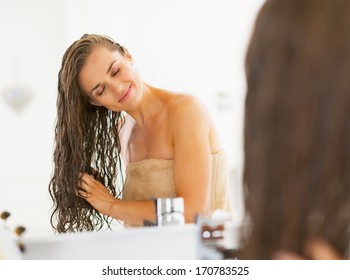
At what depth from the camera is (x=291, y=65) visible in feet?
2.06

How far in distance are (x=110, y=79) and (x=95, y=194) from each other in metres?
0.19

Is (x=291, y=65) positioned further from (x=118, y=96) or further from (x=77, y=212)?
(x=77, y=212)

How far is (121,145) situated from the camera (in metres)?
1.04

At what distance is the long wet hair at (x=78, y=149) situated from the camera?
1.01m

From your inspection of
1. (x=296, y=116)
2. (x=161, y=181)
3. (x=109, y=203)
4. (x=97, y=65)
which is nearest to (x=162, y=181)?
(x=161, y=181)

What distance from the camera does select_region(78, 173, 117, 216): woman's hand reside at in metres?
1.02

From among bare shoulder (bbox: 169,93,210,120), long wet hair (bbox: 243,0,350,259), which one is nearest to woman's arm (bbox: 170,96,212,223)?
bare shoulder (bbox: 169,93,210,120)

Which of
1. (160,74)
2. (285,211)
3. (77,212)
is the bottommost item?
(77,212)

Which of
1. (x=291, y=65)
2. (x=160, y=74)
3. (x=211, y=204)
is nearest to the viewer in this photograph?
(x=291, y=65)

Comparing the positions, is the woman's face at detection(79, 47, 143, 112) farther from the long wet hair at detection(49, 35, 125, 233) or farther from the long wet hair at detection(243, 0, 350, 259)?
the long wet hair at detection(243, 0, 350, 259)

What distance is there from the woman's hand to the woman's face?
0.13 meters

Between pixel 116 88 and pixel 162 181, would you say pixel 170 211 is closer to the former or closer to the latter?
pixel 162 181

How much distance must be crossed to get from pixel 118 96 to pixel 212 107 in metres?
0.22

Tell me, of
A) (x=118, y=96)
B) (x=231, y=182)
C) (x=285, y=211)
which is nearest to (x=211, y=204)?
(x=231, y=182)
